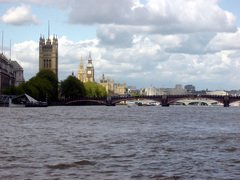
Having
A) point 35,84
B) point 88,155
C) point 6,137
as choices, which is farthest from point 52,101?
point 88,155

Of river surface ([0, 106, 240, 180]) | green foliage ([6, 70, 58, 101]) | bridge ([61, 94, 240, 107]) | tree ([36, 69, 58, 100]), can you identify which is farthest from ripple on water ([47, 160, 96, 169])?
bridge ([61, 94, 240, 107])

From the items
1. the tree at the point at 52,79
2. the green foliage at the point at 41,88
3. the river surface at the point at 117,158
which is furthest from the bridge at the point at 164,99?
the river surface at the point at 117,158

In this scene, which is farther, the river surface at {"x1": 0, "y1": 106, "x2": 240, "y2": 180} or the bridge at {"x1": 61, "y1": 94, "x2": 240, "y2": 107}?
the bridge at {"x1": 61, "y1": 94, "x2": 240, "y2": 107}

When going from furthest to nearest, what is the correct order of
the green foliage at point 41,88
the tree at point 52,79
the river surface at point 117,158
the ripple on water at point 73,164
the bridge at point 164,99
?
the bridge at point 164,99, the tree at point 52,79, the green foliage at point 41,88, the ripple on water at point 73,164, the river surface at point 117,158

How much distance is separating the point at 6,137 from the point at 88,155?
12.8 metres

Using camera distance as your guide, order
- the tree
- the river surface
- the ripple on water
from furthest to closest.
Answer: the tree
the ripple on water
the river surface

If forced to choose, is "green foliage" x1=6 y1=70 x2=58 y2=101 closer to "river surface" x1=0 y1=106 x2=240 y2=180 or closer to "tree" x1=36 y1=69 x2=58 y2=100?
"tree" x1=36 y1=69 x2=58 y2=100

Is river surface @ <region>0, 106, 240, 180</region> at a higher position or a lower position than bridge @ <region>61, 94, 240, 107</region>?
lower

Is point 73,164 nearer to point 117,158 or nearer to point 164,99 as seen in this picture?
point 117,158

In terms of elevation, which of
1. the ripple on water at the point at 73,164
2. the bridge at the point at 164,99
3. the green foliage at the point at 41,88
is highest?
the green foliage at the point at 41,88

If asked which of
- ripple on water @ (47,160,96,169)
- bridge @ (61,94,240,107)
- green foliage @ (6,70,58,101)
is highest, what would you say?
green foliage @ (6,70,58,101)

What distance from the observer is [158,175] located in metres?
25.5

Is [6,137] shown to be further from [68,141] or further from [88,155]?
[88,155]

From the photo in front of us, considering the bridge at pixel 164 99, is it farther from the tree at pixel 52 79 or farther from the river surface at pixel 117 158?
the river surface at pixel 117 158
